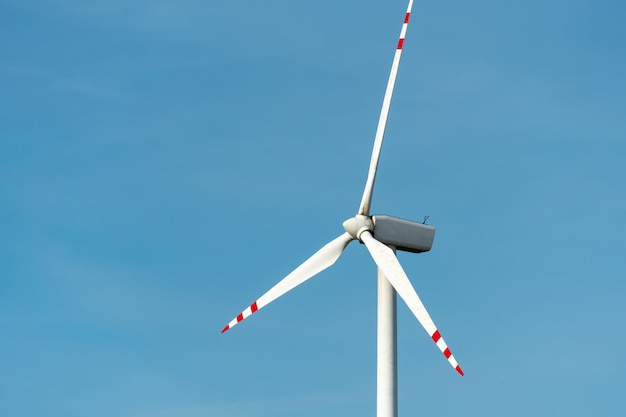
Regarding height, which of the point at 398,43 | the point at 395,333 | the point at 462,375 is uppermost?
the point at 398,43

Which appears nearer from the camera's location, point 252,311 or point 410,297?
point 410,297

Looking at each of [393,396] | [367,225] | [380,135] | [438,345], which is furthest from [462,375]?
Answer: [380,135]

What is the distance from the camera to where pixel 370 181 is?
48781 millimetres

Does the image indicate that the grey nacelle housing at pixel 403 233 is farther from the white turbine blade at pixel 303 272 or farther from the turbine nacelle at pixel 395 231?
the white turbine blade at pixel 303 272

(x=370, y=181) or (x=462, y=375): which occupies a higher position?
(x=370, y=181)

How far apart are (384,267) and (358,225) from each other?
8.16 feet

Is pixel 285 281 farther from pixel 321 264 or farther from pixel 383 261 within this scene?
pixel 383 261

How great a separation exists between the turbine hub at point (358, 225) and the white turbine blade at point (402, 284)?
0.22 metres

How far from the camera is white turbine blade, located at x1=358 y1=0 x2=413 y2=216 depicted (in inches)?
1901

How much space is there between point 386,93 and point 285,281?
9920mm

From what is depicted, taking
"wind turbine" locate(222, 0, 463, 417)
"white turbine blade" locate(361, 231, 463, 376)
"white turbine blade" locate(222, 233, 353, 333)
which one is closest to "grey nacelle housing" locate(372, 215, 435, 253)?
"wind turbine" locate(222, 0, 463, 417)

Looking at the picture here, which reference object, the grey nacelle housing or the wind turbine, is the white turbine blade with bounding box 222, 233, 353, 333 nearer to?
the wind turbine

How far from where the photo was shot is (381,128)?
50.2 meters

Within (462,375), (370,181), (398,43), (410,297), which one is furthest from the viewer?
(398,43)
